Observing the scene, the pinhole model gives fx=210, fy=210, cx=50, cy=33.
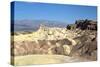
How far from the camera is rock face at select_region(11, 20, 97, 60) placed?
7.85 ft

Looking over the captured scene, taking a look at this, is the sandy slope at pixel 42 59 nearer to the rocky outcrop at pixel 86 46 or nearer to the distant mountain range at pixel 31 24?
the rocky outcrop at pixel 86 46

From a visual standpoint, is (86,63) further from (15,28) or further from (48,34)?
(15,28)

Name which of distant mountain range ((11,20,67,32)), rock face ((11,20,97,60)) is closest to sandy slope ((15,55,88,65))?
rock face ((11,20,97,60))

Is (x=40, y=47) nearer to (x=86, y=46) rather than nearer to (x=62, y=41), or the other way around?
(x=62, y=41)

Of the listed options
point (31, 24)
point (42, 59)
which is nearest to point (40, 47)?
point (42, 59)

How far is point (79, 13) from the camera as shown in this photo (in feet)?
8.82

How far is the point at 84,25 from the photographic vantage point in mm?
2719

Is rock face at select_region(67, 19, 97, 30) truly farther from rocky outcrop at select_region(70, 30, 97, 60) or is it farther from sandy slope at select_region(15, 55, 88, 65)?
sandy slope at select_region(15, 55, 88, 65)

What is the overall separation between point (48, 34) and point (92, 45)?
633 mm

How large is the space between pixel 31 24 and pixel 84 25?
0.72 meters

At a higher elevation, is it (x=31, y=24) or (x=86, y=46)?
(x=31, y=24)

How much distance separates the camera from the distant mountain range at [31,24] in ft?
7.73

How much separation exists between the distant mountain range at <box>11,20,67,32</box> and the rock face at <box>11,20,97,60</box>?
0.16 ft
